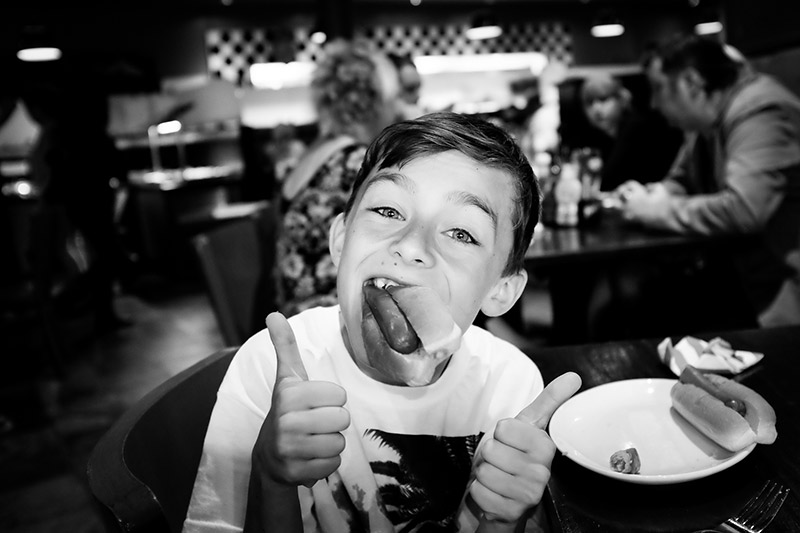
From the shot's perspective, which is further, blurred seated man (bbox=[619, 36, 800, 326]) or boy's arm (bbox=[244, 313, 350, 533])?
blurred seated man (bbox=[619, 36, 800, 326])

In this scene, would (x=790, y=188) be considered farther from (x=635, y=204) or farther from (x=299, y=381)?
(x=299, y=381)

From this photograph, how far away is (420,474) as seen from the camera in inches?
37.5

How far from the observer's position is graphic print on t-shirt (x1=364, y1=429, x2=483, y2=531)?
3.09ft

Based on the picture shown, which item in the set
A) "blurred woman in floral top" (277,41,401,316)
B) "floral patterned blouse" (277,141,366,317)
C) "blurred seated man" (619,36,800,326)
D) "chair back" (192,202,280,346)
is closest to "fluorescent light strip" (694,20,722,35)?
"blurred seated man" (619,36,800,326)

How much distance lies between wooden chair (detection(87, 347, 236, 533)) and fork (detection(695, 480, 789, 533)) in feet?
2.20

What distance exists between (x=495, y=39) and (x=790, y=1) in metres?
7.32

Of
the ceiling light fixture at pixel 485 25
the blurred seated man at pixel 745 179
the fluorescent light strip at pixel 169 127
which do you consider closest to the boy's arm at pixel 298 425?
the blurred seated man at pixel 745 179

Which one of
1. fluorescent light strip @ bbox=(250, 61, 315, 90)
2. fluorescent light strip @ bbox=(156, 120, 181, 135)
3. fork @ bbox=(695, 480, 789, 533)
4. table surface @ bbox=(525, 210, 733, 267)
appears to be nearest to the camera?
fork @ bbox=(695, 480, 789, 533)

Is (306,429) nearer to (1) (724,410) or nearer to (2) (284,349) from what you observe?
(2) (284,349)

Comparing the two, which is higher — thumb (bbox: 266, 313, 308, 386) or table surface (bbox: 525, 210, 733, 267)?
thumb (bbox: 266, 313, 308, 386)

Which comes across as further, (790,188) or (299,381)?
(790,188)

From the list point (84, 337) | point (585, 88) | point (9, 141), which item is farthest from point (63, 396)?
point (9, 141)

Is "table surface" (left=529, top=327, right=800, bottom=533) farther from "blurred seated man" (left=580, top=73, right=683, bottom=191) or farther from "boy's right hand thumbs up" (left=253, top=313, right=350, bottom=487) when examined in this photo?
"blurred seated man" (left=580, top=73, right=683, bottom=191)

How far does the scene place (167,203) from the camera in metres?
7.13
